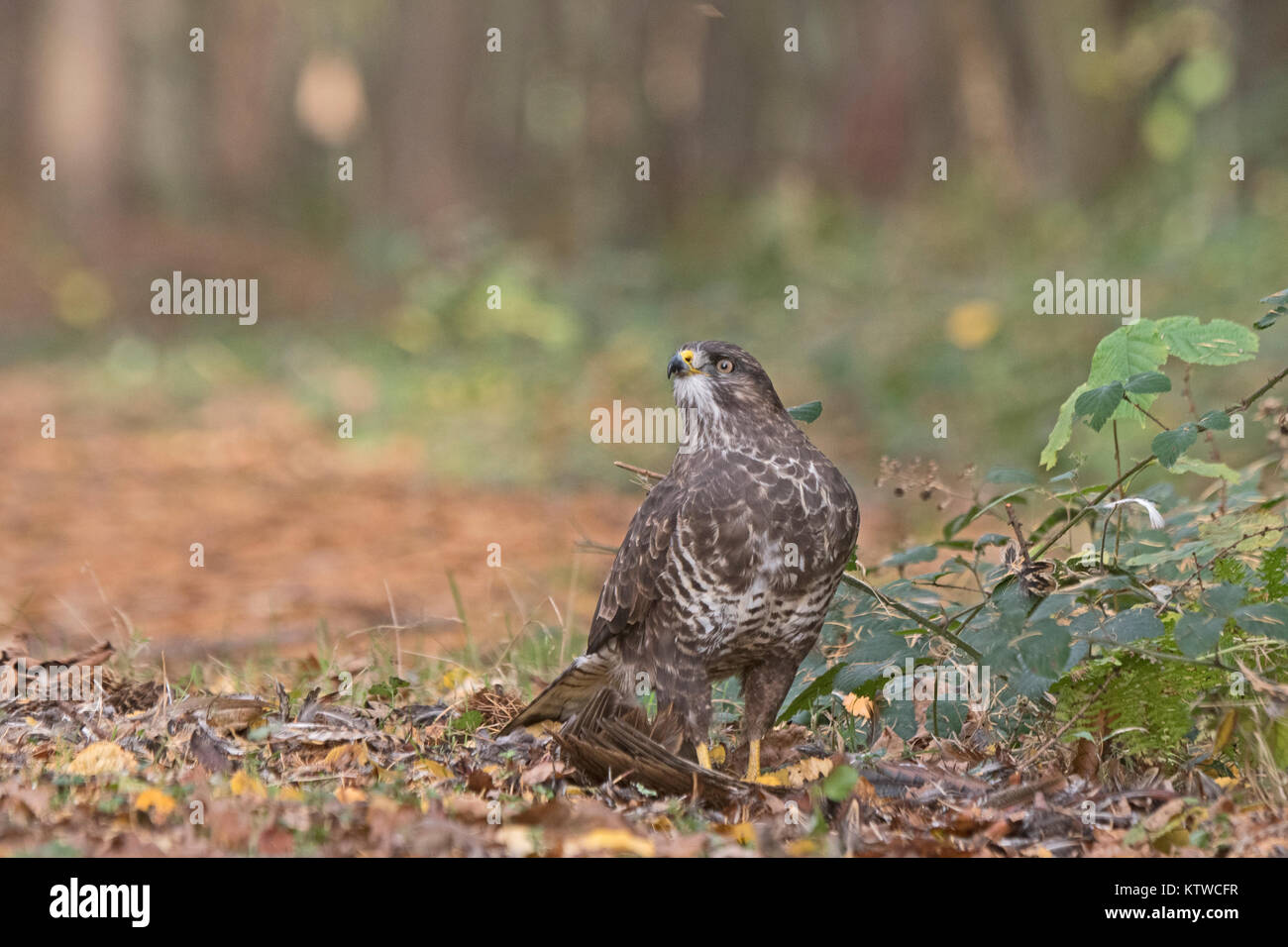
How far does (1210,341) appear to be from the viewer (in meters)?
3.78

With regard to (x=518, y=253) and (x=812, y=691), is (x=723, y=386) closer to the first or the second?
(x=812, y=691)

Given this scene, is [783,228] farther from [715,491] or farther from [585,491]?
[715,491]

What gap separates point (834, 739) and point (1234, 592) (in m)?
1.32

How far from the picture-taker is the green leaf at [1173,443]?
3.53 metres

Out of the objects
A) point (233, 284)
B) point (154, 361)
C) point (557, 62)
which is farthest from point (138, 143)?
point (154, 361)

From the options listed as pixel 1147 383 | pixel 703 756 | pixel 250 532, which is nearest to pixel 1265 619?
pixel 1147 383

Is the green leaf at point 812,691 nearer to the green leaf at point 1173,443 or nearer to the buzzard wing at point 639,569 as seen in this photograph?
the buzzard wing at point 639,569

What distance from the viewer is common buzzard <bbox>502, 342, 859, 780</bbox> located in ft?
12.0

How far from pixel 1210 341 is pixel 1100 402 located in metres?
0.41

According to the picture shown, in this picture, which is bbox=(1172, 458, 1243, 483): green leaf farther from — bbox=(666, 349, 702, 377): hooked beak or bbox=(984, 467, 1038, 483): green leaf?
bbox=(666, 349, 702, 377): hooked beak

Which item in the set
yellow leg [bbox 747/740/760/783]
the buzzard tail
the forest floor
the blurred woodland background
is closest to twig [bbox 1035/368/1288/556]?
the forest floor

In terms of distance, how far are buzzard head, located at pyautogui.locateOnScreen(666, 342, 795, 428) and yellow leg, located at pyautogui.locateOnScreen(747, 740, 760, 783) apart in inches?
34.5

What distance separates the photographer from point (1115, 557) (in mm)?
3936

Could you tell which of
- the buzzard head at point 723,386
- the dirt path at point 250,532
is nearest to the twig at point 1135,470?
the buzzard head at point 723,386
